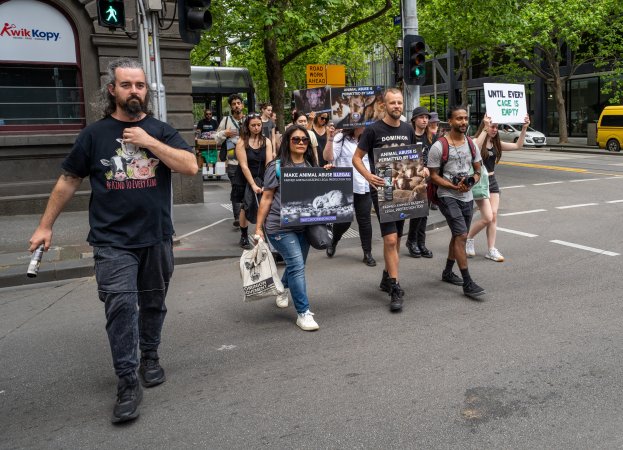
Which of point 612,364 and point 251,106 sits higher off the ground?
point 251,106

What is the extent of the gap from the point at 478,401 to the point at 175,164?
7.52ft

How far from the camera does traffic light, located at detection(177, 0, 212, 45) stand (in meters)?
7.91

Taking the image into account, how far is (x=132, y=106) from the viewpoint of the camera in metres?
3.43

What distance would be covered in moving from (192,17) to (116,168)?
5081 millimetres

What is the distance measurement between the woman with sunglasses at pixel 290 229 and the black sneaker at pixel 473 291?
165cm

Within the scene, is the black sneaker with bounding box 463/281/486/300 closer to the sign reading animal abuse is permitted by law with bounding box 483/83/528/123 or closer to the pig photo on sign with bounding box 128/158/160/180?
the sign reading animal abuse is permitted by law with bounding box 483/83/528/123

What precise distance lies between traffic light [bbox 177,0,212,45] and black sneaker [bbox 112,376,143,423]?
Result: 5.57 m

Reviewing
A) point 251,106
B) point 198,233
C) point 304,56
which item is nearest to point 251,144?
point 198,233

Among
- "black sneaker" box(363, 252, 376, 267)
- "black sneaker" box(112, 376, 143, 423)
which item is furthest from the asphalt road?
"black sneaker" box(363, 252, 376, 267)

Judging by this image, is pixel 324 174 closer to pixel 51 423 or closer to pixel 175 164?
pixel 175 164

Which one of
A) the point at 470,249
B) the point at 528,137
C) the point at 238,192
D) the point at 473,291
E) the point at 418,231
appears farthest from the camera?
the point at 528,137

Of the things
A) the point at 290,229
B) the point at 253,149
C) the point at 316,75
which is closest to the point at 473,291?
the point at 290,229

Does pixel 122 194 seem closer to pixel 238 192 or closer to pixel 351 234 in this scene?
pixel 238 192

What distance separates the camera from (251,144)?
782 cm
